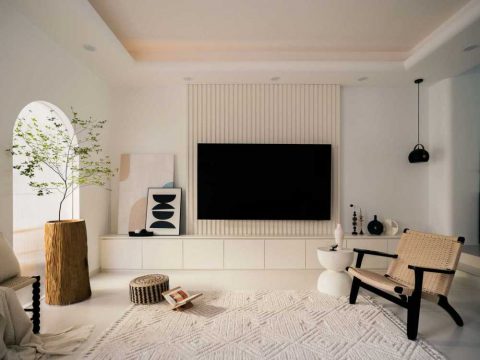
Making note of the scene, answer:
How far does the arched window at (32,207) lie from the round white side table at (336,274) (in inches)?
127

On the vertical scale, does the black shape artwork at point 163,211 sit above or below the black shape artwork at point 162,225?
above

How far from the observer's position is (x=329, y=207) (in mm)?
4293

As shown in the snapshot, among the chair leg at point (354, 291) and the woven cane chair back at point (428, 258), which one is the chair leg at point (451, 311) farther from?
the chair leg at point (354, 291)

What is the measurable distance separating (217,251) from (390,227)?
105 inches

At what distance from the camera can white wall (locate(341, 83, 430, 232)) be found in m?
4.51

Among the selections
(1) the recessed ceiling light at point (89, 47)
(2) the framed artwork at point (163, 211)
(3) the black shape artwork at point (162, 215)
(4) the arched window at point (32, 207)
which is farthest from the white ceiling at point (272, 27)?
(3) the black shape artwork at point (162, 215)

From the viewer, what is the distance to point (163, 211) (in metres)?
4.34

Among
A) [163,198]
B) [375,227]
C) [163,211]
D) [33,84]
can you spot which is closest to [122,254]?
[163,211]

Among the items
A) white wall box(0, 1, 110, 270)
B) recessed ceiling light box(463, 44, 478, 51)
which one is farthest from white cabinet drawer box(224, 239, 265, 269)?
recessed ceiling light box(463, 44, 478, 51)

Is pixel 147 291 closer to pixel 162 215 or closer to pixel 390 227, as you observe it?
pixel 162 215

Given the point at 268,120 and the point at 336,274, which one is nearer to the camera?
the point at 336,274

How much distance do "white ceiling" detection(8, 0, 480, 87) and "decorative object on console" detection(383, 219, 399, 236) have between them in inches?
83.8

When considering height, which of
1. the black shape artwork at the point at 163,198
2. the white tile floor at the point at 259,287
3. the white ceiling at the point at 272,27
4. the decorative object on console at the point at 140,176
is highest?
the white ceiling at the point at 272,27

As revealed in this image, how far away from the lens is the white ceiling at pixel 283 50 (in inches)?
110
